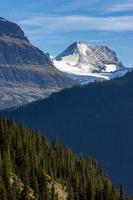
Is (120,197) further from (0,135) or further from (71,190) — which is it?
(0,135)

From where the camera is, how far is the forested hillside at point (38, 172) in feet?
454

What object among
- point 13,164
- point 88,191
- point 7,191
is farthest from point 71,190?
point 7,191

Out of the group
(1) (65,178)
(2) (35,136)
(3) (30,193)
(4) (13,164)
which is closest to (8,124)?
(2) (35,136)

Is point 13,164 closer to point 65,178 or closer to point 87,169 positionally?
point 65,178

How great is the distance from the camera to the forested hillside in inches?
5453

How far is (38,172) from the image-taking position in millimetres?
154375

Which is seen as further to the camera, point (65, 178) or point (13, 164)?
point (65, 178)

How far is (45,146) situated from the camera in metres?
190

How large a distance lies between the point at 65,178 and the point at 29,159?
16.2 meters

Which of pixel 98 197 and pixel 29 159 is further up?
pixel 29 159

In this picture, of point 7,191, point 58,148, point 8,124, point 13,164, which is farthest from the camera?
point 58,148

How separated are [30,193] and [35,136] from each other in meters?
51.5

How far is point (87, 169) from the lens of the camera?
200 metres

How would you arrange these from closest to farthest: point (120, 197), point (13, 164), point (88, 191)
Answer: point (13, 164), point (88, 191), point (120, 197)
